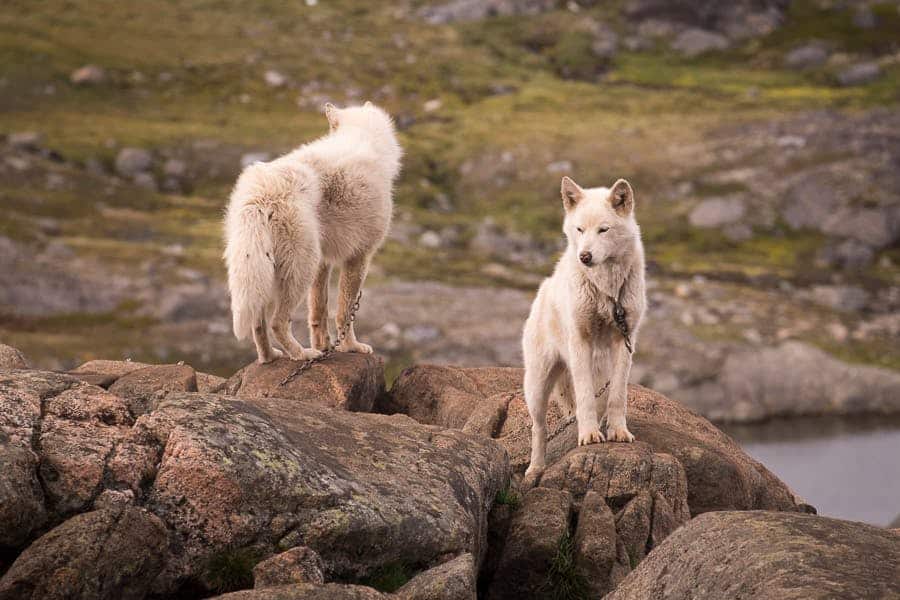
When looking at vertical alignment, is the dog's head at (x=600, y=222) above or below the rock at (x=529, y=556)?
above

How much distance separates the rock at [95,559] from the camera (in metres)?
8.38

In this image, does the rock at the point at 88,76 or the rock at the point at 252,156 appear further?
the rock at the point at 88,76

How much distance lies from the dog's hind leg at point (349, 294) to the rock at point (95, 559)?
8.14m

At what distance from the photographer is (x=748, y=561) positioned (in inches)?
332

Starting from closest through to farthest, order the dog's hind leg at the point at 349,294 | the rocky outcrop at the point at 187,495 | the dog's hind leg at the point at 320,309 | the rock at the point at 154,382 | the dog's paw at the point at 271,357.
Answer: the rocky outcrop at the point at 187,495 < the rock at the point at 154,382 < the dog's paw at the point at 271,357 < the dog's hind leg at the point at 320,309 < the dog's hind leg at the point at 349,294

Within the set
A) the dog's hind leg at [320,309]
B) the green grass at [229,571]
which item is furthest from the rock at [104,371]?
the green grass at [229,571]

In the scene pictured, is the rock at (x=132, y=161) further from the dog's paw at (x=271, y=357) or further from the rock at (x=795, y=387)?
the dog's paw at (x=271, y=357)

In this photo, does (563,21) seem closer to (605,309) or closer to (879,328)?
(879,328)

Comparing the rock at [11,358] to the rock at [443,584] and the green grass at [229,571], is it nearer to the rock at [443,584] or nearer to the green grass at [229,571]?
the green grass at [229,571]

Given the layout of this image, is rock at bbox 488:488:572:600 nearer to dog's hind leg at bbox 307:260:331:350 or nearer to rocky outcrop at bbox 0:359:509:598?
rocky outcrop at bbox 0:359:509:598


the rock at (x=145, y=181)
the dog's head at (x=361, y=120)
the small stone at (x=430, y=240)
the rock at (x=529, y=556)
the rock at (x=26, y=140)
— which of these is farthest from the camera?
the rock at (x=26, y=140)

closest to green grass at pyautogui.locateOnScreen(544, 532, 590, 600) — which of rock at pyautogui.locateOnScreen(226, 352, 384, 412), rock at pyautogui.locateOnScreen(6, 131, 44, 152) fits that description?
rock at pyautogui.locateOnScreen(226, 352, 384, 412)

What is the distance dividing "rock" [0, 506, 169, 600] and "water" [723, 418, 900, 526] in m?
38.5

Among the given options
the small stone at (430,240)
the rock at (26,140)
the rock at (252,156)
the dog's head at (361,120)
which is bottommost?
the small stone at (430,240)
